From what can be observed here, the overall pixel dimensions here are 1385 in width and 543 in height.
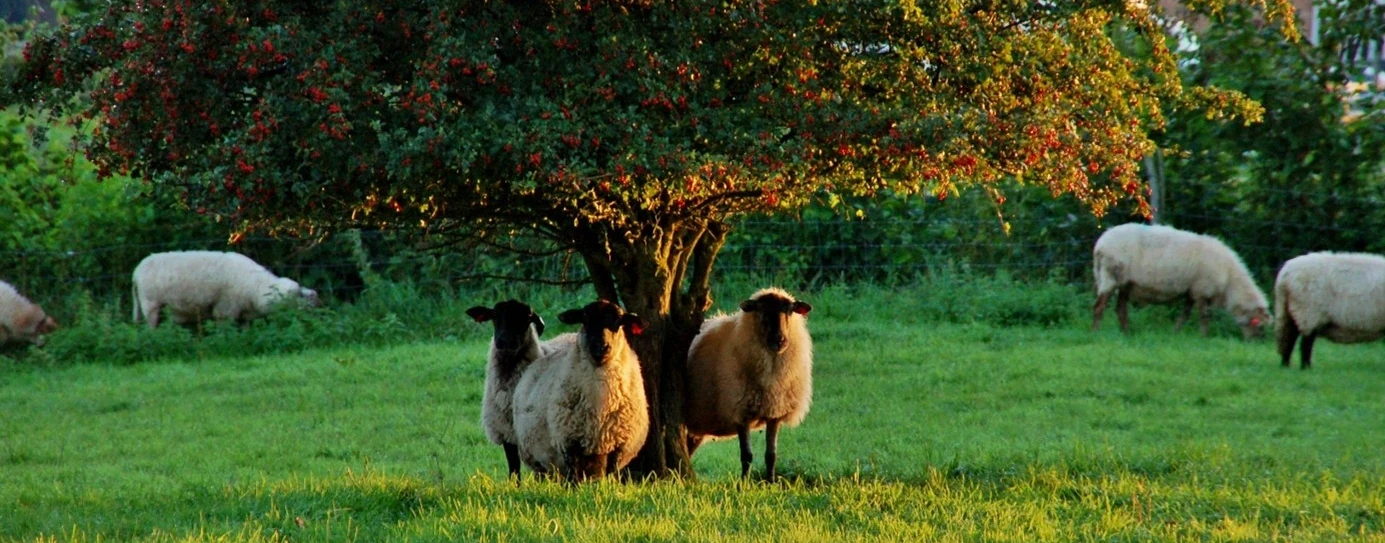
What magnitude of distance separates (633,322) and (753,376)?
107 centimetres

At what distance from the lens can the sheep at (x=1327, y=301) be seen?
540 inches

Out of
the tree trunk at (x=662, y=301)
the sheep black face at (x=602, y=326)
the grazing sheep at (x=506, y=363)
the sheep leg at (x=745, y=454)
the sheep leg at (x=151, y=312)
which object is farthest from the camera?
the sheep leg at (x=151, y=312)

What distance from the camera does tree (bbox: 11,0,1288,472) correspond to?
644 centimetres

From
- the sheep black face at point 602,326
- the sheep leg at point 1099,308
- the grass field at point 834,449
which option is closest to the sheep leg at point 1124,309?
the sheep leg at point 1099,308

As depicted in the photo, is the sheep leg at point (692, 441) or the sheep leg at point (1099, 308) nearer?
the sheep leg at point (692, 441)

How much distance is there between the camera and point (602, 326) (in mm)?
7902

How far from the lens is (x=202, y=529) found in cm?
638

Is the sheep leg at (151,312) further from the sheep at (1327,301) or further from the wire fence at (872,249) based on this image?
the sheep at (1327,301)

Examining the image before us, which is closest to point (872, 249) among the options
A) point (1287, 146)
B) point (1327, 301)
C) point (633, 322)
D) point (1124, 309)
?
point (1124, 309)

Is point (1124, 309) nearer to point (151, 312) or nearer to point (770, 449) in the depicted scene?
point (770, 449)

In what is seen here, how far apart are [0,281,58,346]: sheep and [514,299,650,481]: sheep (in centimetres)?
962

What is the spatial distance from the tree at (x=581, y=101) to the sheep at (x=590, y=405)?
0.50 metres

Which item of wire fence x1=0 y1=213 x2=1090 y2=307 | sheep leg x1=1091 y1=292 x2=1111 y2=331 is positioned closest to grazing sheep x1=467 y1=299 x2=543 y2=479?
wire fence x1=0 y1=213 x2=1090 y2=307

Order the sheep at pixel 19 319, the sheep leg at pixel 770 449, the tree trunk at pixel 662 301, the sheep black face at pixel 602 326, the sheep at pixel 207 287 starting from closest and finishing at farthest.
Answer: the sheep black face at pixel 602 326
the tree trunk at pixel 662 301
the sheep leg at pixel 770 449
the sheep at pixel 19 319
the sheep at pixel 207 287
